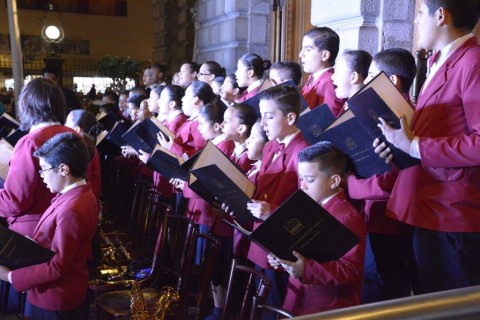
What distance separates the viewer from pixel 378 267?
102 inches

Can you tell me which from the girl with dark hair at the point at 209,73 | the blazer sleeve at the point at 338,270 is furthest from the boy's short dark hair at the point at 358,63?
the girl with dark hair at the point at 209,73

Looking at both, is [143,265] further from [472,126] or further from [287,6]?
[287,6]

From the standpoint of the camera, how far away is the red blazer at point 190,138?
158 inches

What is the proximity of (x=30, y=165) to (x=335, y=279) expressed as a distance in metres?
1.57

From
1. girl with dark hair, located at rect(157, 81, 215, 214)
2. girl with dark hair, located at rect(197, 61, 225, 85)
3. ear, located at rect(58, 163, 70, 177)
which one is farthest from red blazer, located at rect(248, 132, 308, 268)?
girl with dark hair, located at rect(197, 61, 225, 85)

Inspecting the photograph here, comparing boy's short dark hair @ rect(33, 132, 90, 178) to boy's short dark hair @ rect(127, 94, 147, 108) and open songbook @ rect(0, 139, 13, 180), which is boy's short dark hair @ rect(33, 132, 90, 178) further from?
boy's short dark hair @ rect(127, 94, 147, 108)

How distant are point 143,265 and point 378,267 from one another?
4.53ft

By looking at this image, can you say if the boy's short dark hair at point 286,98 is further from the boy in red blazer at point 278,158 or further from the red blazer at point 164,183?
the red blazer at point 164,183

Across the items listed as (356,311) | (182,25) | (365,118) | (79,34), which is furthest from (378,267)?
(79,34)

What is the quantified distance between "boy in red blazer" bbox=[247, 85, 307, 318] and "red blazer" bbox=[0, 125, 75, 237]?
1.08 metres

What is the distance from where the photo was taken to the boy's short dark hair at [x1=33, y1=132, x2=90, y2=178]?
2.36 metres

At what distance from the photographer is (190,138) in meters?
4.15

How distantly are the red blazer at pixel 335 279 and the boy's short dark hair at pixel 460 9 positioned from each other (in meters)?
0.79

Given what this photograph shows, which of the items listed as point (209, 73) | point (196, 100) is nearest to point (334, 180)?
point (196, 100)
